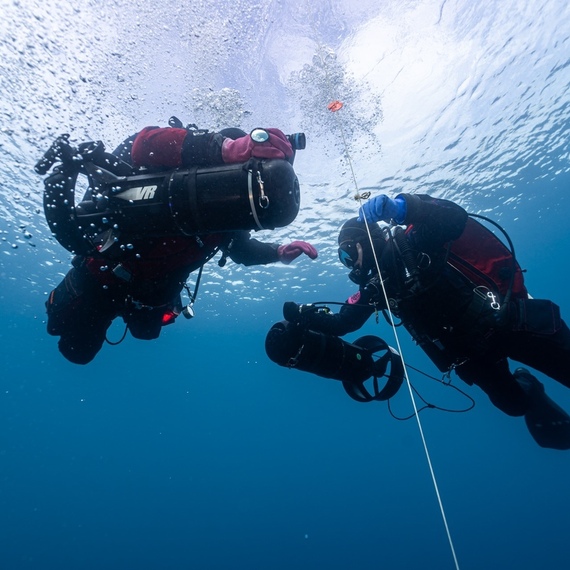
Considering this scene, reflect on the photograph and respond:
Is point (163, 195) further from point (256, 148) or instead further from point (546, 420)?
point (546, 420)

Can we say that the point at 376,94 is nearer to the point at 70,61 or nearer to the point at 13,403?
the point at 70,61

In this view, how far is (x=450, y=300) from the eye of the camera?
4195mm

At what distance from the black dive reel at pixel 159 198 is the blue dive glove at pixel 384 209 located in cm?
134

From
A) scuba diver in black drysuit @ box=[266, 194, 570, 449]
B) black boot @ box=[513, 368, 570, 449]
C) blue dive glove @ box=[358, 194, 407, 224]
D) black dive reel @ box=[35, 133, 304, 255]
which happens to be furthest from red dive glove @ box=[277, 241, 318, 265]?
black boot @ box=[513, 368, 570, 449]

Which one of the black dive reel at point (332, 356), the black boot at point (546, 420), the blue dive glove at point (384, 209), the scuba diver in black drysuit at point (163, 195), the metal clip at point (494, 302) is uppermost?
the blue dive glove at point (384, 209)

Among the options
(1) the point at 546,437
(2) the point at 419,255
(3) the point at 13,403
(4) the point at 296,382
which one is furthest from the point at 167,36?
(3) the point at 13,403

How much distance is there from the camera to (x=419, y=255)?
421 cm

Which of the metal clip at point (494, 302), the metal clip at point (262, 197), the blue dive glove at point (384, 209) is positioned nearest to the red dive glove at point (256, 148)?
the metal clip at point (262, 197)

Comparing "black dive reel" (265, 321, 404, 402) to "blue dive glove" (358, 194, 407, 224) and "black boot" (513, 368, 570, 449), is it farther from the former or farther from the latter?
"black boot" (513, 368, 570, 449)

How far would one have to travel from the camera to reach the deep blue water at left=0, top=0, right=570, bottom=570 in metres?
7.37

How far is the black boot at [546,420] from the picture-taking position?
18.1 ft

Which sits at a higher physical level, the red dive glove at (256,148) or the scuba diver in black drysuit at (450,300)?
the red dive glove at (256,148)

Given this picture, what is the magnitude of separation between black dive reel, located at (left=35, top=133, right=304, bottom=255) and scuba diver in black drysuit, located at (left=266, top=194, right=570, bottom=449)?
4.65ft

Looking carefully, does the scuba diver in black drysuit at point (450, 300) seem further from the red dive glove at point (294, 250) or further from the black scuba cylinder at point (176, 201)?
the black scuba cylinder at point (176, 201)
